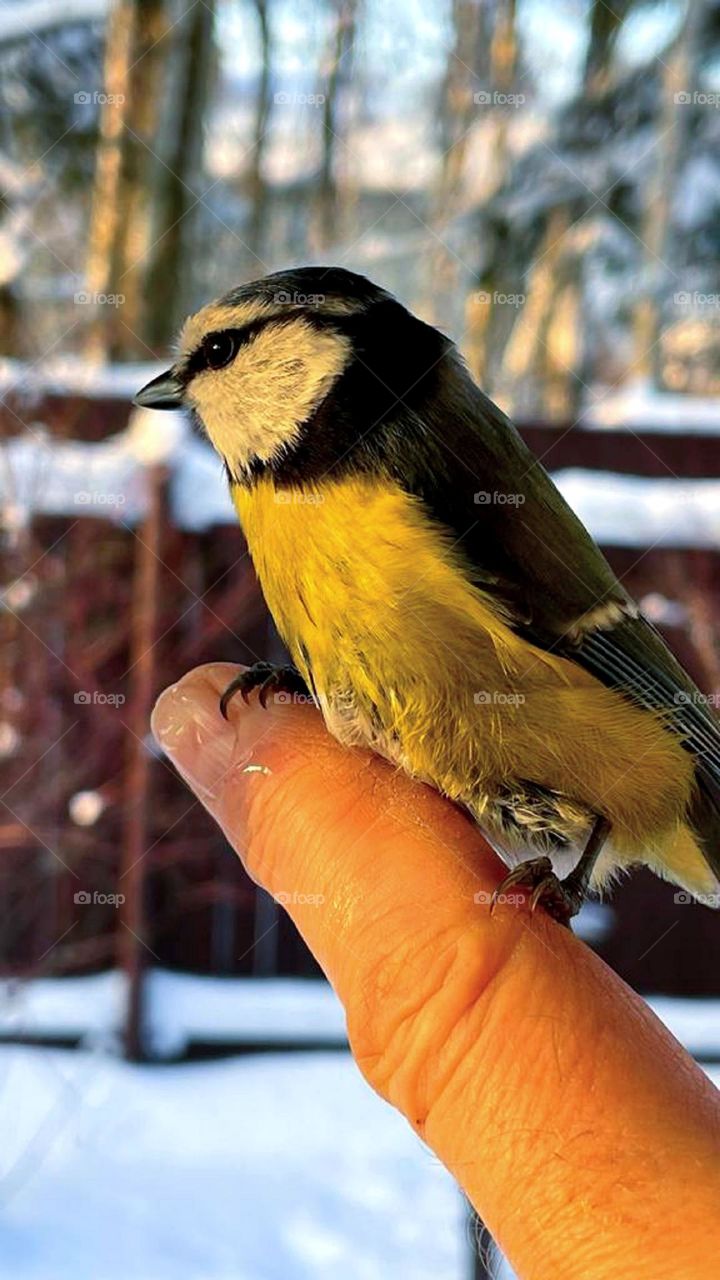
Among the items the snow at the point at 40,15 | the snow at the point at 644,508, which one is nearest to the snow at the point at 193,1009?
the snow at the point at 644,508

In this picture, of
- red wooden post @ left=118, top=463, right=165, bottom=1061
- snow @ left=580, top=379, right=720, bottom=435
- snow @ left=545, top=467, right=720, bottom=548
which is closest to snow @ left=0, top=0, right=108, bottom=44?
red wooden post @ left=118, top=463, right=165, bottom=1061

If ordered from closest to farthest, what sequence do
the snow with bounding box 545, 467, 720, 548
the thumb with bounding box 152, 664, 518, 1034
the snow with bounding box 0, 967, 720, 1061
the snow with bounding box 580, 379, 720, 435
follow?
the thumb with bounding box 152, 664, 518, 1034
the snow with bounding box 545, 467, 720, 548
the snow with bounding box 0, 967, 720, 1061
the snow with bounding box 580, 379, 720, 435

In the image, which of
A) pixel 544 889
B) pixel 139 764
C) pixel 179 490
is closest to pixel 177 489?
pixel 179 490

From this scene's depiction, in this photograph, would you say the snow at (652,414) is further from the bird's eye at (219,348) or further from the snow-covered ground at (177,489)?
the bird's eye at (219,348)

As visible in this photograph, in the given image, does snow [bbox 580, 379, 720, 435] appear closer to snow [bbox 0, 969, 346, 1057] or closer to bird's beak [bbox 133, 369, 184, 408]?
snow [bbox 0, 969, 346, 1057]

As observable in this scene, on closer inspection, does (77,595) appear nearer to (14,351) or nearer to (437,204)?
(14,351)

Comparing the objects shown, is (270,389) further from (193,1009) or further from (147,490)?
(193,1009)

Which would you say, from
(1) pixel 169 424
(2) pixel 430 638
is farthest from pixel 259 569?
(1) pixel 169 424
